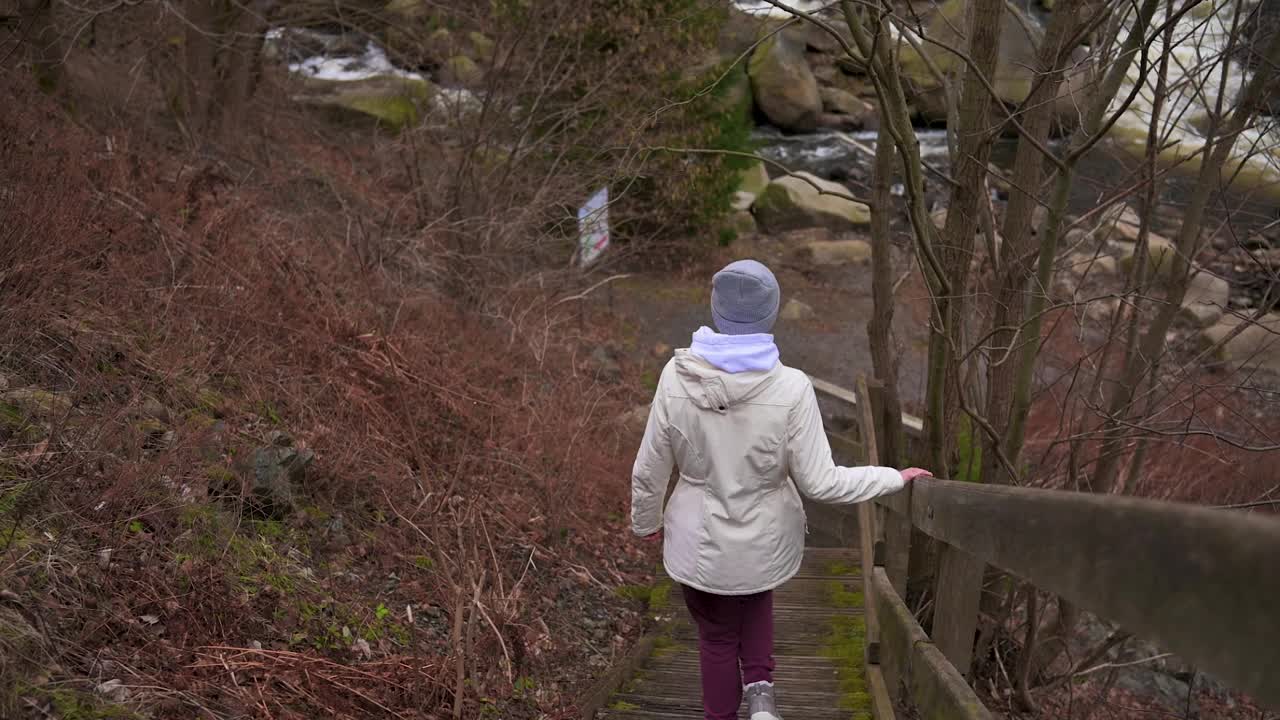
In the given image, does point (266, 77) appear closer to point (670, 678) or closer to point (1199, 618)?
point (670, 678)

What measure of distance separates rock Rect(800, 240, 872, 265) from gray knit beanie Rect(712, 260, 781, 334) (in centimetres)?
1554

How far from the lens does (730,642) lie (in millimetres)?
3719

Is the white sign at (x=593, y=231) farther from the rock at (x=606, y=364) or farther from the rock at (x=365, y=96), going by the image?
the rock at (x=365, y=96)

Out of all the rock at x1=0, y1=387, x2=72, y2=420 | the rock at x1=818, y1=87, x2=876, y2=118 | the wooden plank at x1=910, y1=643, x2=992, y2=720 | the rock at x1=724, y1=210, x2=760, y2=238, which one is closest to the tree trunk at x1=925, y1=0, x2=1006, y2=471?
the wooden plank at x1=910, y1=643, x2=992, y2=720

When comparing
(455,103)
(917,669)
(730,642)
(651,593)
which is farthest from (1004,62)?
(455,103)

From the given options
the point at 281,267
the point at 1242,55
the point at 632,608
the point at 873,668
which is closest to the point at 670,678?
the point at 873,668

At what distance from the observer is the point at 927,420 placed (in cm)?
564

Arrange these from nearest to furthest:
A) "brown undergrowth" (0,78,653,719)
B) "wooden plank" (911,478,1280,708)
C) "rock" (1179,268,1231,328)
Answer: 1. "wooden plank" (911,478,1280,708)
2. "brown undergrowth" (0,78,653,719)
3. "rock" (1179,268,1231,328)

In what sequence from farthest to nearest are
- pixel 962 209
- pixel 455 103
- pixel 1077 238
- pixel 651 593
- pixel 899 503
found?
1. pixel 455 103
2. pixel 1077 238
3. pixel 651 593
4. pixel 962 209
5. pixel 899 503

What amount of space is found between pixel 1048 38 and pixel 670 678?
3.50 metres

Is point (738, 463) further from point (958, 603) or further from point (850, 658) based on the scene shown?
point (850, 658)

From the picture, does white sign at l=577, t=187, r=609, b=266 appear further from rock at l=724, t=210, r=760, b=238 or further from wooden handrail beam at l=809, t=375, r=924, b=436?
rock at l=724, t=210, r=760, b=238

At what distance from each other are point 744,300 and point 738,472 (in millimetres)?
551

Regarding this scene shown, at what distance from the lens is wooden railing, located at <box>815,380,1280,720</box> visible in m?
1.20
